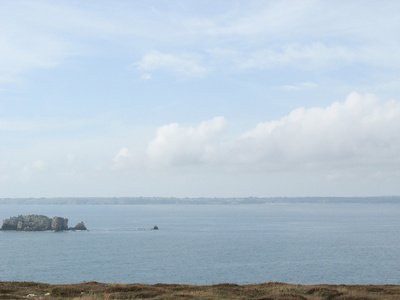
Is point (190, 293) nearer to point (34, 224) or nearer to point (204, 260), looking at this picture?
point (204, 260)

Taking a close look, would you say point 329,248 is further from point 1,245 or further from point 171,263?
point 1,245

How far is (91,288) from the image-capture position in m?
33.0

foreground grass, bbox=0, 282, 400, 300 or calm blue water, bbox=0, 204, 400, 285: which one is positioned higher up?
foreground grass, bbox=0, 282, 400, 300

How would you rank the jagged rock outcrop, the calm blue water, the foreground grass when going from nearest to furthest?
the foreground grass
the calm blue water
the jagged rock outcrop

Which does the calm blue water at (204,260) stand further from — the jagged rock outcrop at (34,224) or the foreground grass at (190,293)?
the foreground grass at (190,293)

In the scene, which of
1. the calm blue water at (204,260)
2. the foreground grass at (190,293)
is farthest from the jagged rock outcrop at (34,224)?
the foreground grass at (190,293)

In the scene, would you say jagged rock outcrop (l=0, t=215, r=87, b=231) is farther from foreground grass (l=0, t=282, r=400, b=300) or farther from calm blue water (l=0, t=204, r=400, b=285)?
foreground grass (l=0, t=282, r=400, b=300)

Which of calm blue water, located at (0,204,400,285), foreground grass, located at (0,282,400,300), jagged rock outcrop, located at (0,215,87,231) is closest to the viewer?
foreground grass, located at (0,282,400,300)

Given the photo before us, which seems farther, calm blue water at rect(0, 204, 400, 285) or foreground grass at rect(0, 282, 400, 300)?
calm blue water at rect(0, 204, 400, 285)

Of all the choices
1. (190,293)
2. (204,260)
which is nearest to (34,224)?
(204,260)

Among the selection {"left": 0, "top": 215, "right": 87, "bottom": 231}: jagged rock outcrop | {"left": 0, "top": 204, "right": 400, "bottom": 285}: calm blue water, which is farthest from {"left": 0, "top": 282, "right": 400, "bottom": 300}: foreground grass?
{"left": 0, "top": 215, "right": 87, "bottom": 231}: jagged rock outcrop

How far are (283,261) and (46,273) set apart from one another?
49.3 meters

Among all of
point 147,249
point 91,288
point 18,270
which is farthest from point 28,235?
point 91,288

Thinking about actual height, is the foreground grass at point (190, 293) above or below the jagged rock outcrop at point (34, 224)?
above
